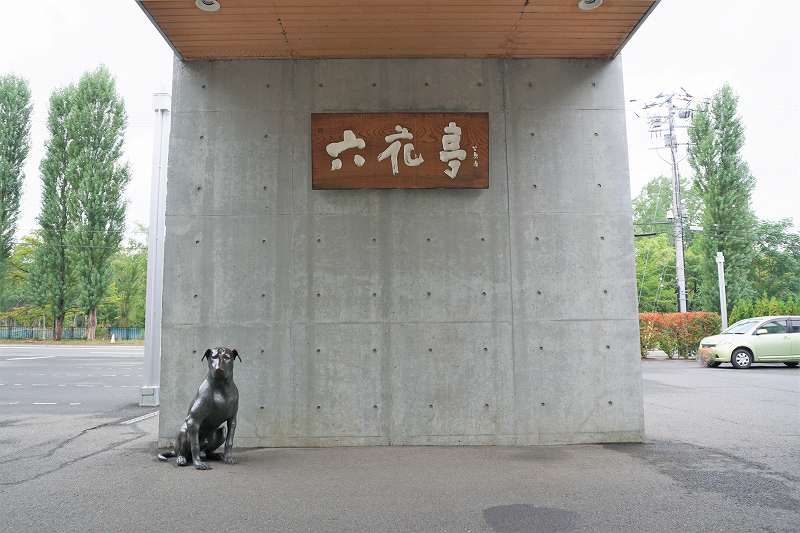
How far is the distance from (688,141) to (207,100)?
3030 cm

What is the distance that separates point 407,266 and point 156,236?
17.0 ft

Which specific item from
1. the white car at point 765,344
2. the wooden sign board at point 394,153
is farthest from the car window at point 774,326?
the wooden sign board at point 394,153

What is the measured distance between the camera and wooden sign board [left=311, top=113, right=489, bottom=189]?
610 centimetres

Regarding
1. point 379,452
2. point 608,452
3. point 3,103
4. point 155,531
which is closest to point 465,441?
point 379,452

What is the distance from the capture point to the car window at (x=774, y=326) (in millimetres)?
15766

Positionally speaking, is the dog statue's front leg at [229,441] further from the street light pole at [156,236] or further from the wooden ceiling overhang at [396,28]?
the street light pole at [156,236]

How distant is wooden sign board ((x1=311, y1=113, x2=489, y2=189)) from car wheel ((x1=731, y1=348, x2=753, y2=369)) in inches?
551

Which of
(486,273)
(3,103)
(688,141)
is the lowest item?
(486,273)

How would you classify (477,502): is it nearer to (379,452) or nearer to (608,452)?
(379,452)

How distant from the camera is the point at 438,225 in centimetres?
613

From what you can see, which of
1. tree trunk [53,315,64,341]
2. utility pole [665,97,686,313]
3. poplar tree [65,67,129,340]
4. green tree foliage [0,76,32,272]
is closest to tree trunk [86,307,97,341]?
poplar tree [65,67,129,340]

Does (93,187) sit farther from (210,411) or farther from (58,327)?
(210,411)

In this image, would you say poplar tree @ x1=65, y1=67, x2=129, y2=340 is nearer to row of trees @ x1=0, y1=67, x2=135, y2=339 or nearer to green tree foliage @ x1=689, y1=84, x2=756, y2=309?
row of trees @ x1=0, y1=67, x2=135, y2=339

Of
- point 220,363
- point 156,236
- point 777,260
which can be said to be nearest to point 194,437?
point 220,363
